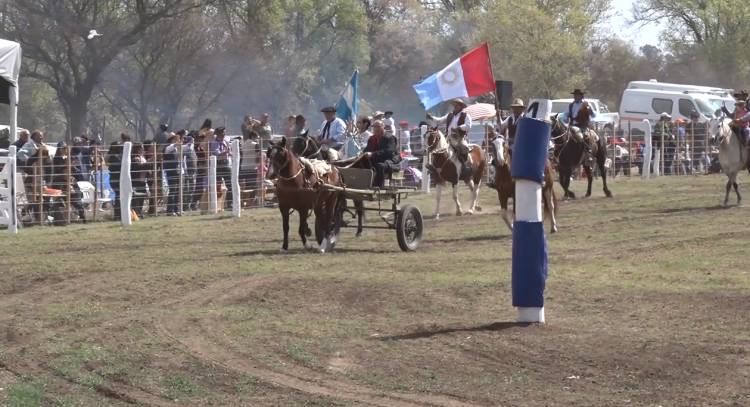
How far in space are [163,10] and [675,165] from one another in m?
21.2

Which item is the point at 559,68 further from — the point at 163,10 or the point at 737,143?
the point at 737,143

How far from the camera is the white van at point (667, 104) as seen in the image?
48.3 meters

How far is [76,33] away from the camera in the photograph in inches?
1911

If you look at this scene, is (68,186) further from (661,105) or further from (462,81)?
(661,105)

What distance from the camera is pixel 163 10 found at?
167ft

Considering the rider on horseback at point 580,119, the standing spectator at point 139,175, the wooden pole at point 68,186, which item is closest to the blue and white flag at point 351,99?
the standing spectator at point 139,175

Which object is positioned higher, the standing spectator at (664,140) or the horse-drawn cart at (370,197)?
the standing spectator at (664,140)

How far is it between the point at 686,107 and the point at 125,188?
2989cm

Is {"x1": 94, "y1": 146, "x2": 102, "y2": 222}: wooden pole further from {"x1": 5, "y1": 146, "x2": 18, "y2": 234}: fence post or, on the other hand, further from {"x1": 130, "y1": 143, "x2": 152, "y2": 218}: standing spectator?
{"x1": 5, "y1": 146, "x2": 18, "y2": 234}: fence post

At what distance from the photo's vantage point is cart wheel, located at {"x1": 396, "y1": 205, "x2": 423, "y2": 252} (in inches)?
709

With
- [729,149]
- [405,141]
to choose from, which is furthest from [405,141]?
[729,149]

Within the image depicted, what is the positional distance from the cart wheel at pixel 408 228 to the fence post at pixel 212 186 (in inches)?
305

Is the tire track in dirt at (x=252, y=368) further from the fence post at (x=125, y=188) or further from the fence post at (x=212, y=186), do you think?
the fence post at (x=212, y=186)

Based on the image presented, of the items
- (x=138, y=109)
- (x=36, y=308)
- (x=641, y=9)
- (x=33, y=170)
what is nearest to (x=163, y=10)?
Answer: (x=138, y=109)
